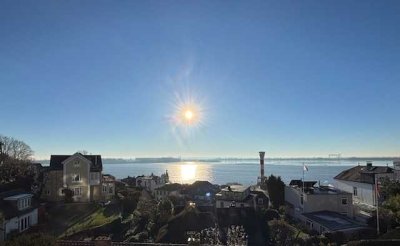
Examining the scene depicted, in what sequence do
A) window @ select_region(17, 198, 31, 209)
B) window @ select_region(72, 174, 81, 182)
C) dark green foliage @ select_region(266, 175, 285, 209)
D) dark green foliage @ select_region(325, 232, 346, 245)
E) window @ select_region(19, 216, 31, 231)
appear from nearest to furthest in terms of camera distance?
dark green foliage @ select_region(325, 232, 346, 245) → window @ select_region(19, 216, 31, 231) → window @ select_region(17, 198, 31, 209) → window @ select_region(72, 174, 81, 182) → dark green foliage @ select_region(266, 175, 285, 209)

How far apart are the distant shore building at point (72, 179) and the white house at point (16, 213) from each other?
8537mm

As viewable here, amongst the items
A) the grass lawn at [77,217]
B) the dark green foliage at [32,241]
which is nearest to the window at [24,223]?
the grass lawn at [77,217]

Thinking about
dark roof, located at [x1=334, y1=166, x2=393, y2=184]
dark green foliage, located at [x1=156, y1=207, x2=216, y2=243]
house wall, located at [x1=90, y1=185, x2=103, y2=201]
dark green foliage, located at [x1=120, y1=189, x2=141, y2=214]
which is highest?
dark roof, located at [x1=334, y1=166, x2=393, y2=184]

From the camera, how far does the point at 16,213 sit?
35312 mm

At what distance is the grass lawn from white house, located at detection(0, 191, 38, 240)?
2.35 meters

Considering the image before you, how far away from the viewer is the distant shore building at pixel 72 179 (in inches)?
1951

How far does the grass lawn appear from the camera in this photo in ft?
125

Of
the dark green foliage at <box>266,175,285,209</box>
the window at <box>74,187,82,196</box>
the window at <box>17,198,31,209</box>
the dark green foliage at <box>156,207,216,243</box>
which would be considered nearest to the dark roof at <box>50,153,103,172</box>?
the window at <box>74,187,82,196</box>

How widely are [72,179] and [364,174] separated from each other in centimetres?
4048

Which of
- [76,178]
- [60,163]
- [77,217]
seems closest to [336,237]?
[77,217]

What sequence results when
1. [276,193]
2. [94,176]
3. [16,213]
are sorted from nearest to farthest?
[16,213]
[94,176]
[276,193]

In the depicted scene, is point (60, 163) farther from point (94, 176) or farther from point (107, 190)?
point (107, 190)

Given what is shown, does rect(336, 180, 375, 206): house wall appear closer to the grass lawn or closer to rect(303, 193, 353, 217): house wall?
rect(303, 193, 353, 217): house wall

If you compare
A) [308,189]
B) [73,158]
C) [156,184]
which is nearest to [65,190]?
[73,158]
